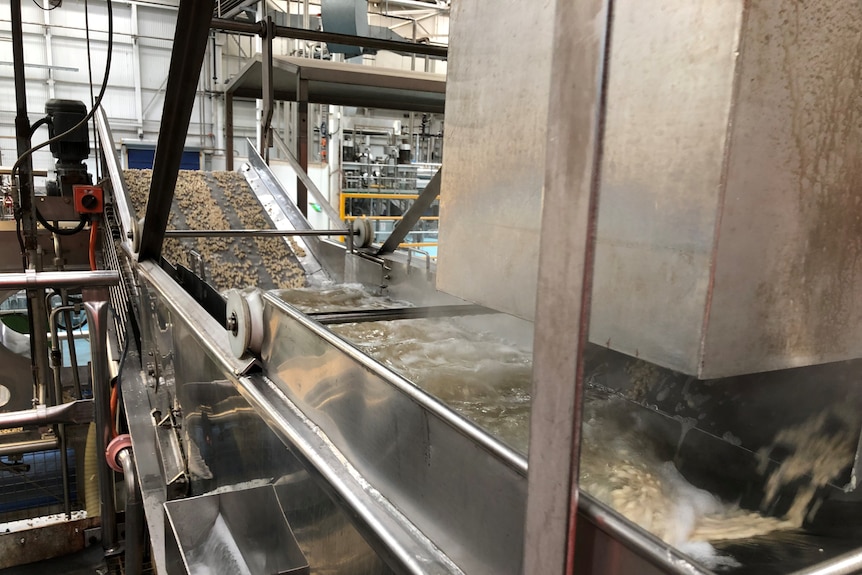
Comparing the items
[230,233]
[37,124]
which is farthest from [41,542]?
[37,124]

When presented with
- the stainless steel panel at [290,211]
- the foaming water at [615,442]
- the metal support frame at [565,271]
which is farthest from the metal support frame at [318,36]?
the metal support frame at [565,271]

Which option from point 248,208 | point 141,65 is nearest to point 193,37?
point 248,208

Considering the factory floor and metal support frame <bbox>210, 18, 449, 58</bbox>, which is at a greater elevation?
metal support frame <bbox>210, 18, 449, 58</bbox>

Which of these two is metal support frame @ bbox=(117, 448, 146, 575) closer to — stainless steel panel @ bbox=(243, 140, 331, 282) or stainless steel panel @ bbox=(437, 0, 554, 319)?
stainless steel panel @ bbox=(437, 0, 554, 319)

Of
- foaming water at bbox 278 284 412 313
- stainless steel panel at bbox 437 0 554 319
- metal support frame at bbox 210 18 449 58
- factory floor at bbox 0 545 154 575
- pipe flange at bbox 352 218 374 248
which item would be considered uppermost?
metal support frame at bbox 210 18 449 58

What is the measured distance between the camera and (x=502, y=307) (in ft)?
2.52

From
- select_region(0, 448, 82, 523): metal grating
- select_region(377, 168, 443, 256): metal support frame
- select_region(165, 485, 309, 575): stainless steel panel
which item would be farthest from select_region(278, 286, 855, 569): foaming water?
select_region(0, 448, 82, 523): metal grating

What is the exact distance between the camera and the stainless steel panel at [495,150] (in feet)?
2.25

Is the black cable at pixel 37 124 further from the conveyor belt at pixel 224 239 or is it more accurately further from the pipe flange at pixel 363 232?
the pipe flange at pixel 363 232

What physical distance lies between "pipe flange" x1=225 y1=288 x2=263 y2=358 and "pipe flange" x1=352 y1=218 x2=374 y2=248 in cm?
176

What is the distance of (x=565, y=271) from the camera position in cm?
37

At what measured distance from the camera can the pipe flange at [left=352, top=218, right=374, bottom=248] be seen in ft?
9.38

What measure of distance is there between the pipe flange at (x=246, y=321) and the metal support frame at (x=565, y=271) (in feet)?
2.53

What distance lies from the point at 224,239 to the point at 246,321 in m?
2.41
